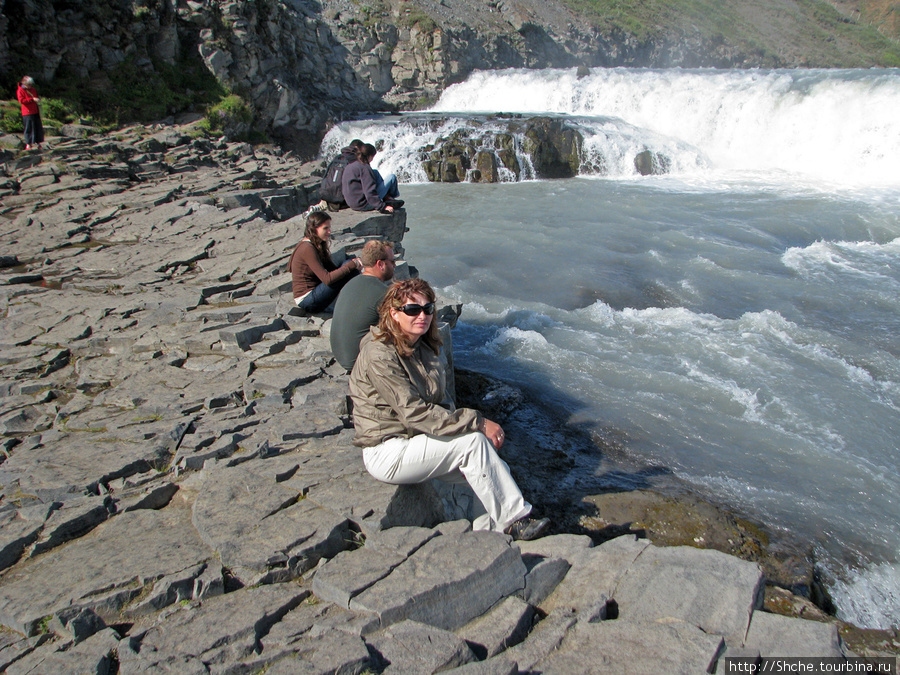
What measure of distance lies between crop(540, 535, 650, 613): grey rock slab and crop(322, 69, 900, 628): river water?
2414 millimetres

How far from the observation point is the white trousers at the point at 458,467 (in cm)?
395

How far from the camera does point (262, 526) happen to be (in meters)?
3.74

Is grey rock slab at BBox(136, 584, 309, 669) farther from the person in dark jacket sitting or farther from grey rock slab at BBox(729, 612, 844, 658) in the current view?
the person in dark jacket sitting

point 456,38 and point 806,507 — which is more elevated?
point 456,38

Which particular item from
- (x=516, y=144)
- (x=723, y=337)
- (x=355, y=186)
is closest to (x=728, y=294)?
(x=723, y=337)

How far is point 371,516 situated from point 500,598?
96 centimetres

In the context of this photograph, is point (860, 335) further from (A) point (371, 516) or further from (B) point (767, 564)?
(A) point (371, 516)

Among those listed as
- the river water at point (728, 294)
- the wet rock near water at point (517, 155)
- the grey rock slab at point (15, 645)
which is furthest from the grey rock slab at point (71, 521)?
the wet rock near water at point (517, 155)

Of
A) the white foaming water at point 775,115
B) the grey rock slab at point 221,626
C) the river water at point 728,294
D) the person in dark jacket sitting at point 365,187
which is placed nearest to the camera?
the grey rock slab at point 221,626

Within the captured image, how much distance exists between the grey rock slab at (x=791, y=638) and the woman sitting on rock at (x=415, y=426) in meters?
1.47

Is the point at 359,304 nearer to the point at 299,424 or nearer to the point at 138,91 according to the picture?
the point at 299,424

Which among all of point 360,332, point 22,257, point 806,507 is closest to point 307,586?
point 360,332

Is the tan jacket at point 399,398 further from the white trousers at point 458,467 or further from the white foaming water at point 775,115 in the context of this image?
the white foaming water at point 775,115

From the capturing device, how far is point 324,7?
38125 millimetres
